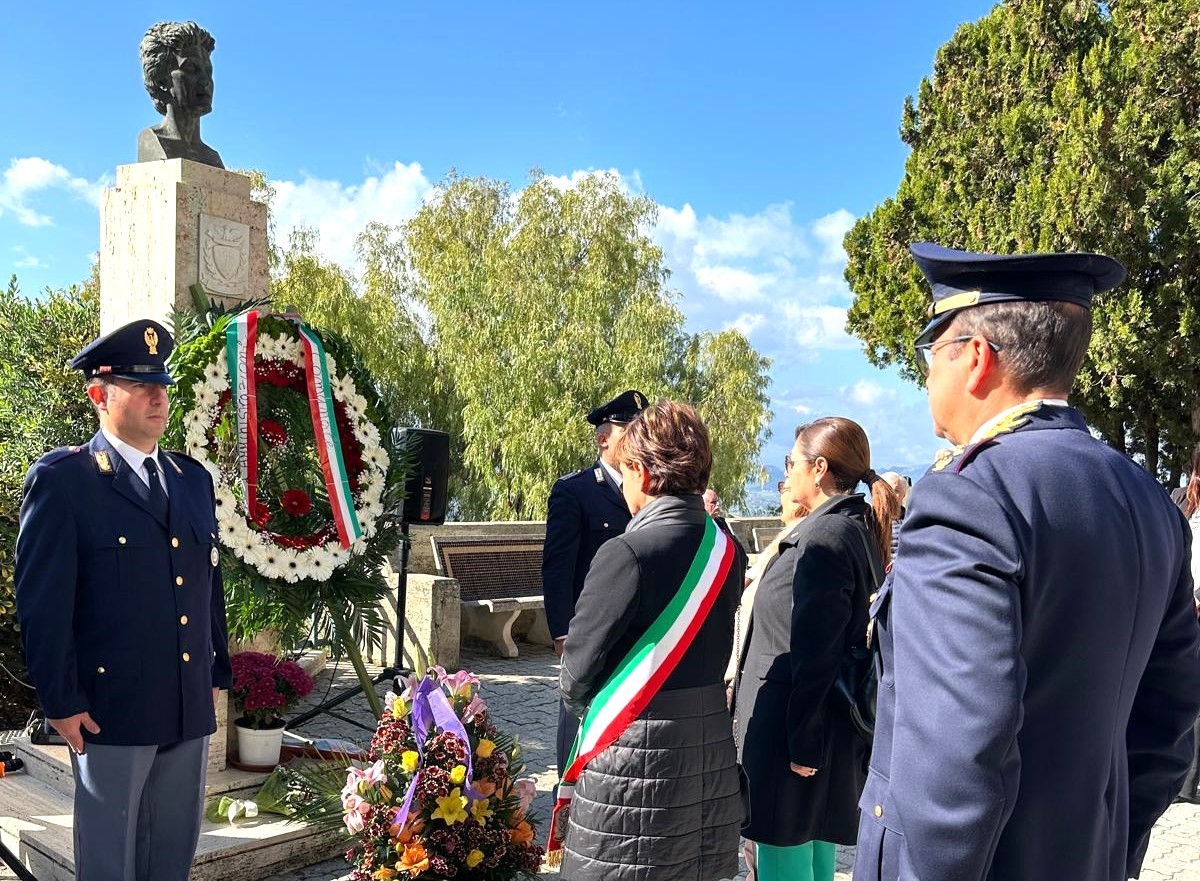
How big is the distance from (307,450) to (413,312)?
18429 mm

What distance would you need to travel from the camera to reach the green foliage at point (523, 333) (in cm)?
1958

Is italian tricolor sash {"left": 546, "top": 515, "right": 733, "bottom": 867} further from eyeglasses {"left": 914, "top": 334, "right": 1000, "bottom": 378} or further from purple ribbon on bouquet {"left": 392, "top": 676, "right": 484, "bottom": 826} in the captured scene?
purple ribbon on bouquet {"left": 392, "top": 676, "right": 484, "bottom": 826}

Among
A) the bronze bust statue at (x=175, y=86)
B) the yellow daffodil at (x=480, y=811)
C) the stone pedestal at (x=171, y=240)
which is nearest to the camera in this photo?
the yellow daffodil at (x=480, y=811)

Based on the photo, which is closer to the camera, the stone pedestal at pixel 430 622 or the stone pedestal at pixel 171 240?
the stone pedestal at pixel 171 240

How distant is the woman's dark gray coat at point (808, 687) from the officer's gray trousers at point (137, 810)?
1.85 metres

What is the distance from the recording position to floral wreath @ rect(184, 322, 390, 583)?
4504 mm

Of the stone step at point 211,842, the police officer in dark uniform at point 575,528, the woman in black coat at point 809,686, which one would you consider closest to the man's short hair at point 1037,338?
the woman in black coat at point 809,686

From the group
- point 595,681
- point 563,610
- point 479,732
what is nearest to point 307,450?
point 563,610

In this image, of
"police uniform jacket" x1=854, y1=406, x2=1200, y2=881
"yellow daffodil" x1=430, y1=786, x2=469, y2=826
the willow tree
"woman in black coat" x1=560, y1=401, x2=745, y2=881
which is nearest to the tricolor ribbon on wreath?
"yellow daffodil" x1=430, y1=786, x2=469, y2=826

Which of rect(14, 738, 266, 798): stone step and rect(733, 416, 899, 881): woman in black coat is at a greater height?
rect(733, 416, 899, 881): woman in black coat

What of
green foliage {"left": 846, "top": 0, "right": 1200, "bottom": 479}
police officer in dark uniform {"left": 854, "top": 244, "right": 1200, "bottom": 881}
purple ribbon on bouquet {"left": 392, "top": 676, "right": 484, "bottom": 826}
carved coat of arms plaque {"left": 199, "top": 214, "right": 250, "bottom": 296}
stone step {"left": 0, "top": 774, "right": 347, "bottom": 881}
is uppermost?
green foliage {"left": 846, "top": 0, "right": 1200, "bottom": 479}

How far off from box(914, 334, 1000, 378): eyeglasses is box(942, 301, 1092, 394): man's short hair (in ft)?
0.04

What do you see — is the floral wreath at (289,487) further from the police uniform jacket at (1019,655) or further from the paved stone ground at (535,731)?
the police uniform jacket at (1019,655)

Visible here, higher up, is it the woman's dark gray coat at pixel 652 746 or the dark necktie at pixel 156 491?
the dark necktie at pixel 156 491
